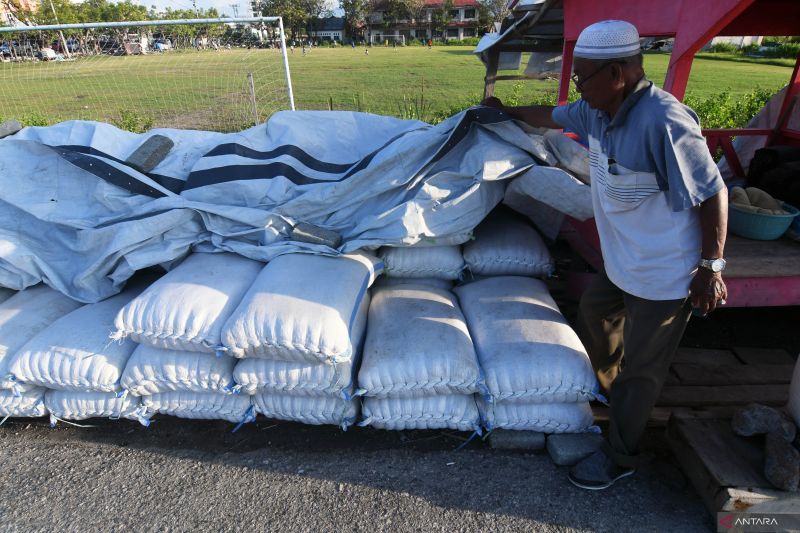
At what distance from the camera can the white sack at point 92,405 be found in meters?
2.49

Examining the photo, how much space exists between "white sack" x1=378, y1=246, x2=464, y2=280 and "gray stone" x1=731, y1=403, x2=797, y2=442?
63.4 inches

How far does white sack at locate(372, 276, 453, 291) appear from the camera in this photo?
9.75 feet

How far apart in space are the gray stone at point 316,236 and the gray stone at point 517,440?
1.43 meters

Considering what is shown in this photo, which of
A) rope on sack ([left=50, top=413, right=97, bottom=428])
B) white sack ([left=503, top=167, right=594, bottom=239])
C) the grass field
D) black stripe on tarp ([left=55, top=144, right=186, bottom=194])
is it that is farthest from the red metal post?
rope on sack ([left=50, top=413, right=97, bottom=428])

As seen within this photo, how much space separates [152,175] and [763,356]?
4.34 meters

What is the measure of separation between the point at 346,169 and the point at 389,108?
34.6 ft

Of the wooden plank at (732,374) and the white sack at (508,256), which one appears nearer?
the wooden plank at (732,374)

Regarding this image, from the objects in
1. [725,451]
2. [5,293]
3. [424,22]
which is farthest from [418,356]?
[424,22]

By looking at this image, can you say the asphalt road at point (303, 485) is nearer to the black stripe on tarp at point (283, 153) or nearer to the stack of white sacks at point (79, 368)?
the stack of white sacks at point (79, 368)

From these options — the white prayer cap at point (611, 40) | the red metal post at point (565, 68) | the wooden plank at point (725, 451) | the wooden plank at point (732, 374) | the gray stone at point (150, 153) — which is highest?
the white prayer cap at point (611, 40)

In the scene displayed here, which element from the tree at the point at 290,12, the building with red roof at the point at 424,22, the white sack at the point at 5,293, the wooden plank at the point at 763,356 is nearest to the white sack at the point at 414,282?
the wooden plank at the point at 763,356

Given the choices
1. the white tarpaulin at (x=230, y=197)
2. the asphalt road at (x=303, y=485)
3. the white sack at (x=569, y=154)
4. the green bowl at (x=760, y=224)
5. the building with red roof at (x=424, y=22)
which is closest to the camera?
the asphalt road at (x=303, y=485)

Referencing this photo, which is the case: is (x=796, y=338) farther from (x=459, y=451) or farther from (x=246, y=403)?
(x=246, y=403)

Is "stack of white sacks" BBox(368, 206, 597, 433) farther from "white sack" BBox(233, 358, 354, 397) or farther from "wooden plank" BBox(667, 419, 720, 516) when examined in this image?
"wooden plank" BBox(667, 419, 720, 516)
